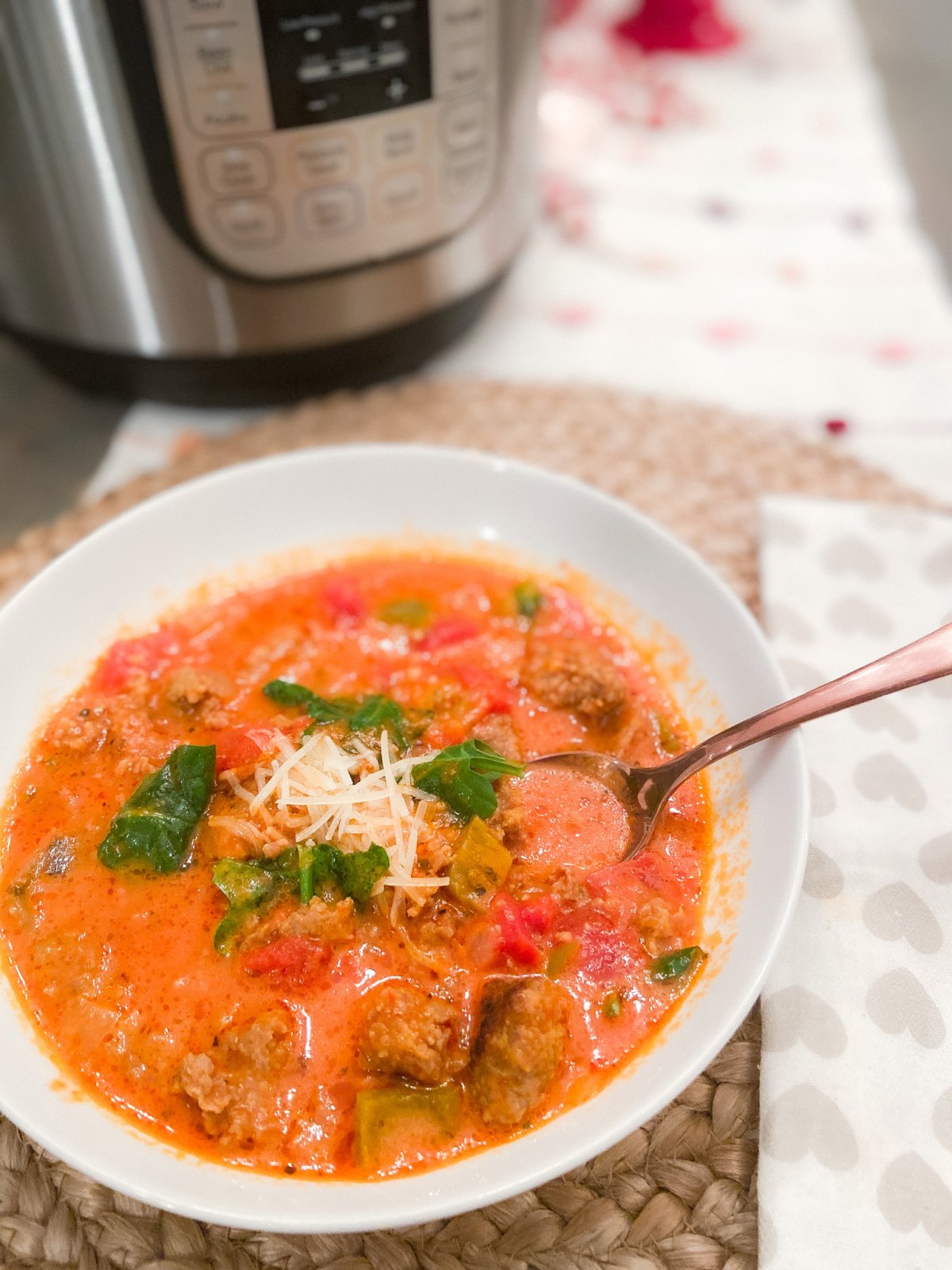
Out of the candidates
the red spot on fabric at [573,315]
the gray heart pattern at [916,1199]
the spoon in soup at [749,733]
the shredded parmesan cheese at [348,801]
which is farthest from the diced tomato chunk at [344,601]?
the red spot on fabric at [573,315]

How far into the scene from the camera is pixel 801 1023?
154cm

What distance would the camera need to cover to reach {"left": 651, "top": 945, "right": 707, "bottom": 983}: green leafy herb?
1.48 meters

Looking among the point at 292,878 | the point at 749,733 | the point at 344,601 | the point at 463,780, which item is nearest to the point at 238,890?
the point at 292,878

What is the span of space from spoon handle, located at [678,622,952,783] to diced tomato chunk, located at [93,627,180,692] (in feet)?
3.71

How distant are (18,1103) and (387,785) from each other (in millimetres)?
663

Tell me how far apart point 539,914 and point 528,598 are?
2.50 feet

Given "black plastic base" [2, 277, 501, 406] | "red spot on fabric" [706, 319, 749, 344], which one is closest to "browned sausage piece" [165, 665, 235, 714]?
"black plastic base" [2, 277, 501, 406]

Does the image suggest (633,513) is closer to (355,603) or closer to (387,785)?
(355,603)

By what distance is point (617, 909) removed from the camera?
158cm

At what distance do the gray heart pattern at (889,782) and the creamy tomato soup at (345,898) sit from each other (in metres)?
0.35

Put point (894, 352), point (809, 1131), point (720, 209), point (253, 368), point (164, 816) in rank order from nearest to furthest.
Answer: point (809, 1131)
point (164, 816)
point (253, 368)
point (894, 352)
point (720, 209)

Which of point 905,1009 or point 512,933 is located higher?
point 512,933

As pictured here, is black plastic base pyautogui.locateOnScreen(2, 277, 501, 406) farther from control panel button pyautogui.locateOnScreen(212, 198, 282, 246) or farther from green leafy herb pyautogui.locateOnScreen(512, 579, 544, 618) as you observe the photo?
green leafy herb pyautogui.locateOnScreen(512, 579, 544, 618)

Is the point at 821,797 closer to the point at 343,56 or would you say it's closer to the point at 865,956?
the point at 865,956
